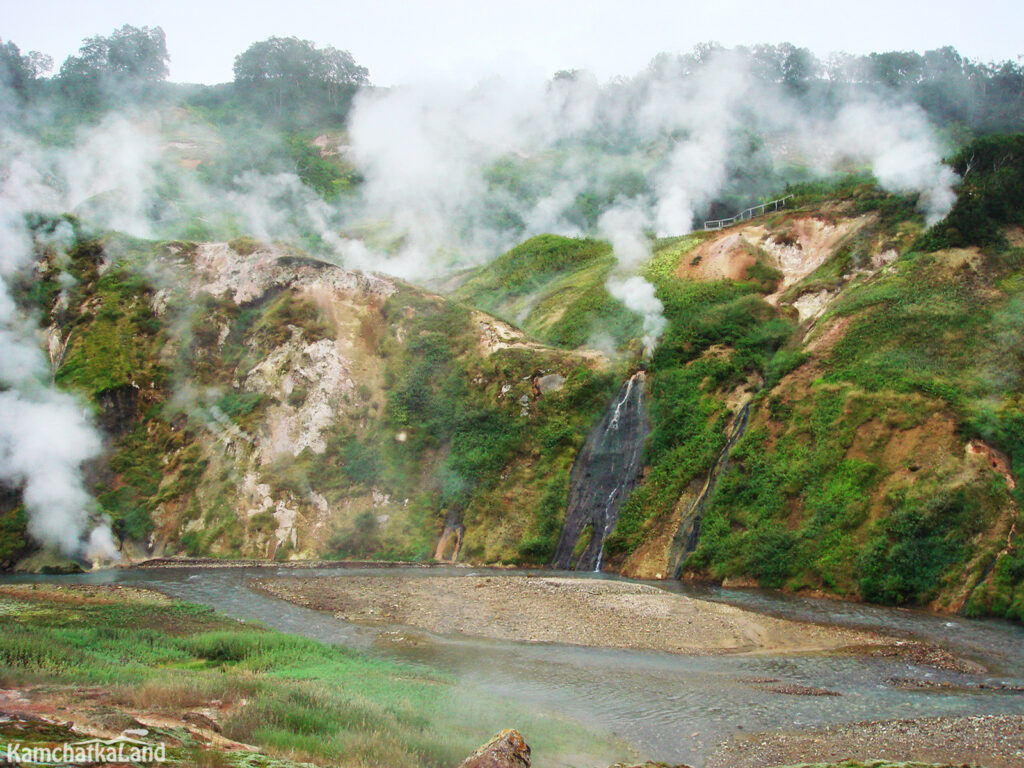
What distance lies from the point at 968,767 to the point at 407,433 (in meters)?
33.7

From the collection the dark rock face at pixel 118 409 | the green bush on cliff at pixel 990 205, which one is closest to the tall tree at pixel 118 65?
the dark rock face at pixel 118 409

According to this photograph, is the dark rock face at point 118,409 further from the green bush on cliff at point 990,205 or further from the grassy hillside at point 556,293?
the green bush on cliff at point 990,205

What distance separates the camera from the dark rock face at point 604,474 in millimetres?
32750

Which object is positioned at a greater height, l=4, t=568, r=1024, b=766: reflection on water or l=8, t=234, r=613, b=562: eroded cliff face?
l=8, t=234, r=613, b=562: eroded cliff face

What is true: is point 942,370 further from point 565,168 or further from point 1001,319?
point 565,168

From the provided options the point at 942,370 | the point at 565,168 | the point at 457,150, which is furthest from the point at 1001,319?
the point at 457,150

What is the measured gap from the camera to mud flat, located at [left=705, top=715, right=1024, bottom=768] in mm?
A: 10852

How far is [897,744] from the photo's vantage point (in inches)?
450

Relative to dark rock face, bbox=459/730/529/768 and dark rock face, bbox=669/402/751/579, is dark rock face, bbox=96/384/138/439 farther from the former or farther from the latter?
dark rock face, bbox=459/730/529/768

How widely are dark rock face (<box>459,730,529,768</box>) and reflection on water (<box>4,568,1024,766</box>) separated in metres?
4.47

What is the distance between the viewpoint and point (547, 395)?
38.9 metres

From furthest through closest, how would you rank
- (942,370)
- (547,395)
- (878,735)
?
1. (547,395)
2. (942,370)
3. (878,735)

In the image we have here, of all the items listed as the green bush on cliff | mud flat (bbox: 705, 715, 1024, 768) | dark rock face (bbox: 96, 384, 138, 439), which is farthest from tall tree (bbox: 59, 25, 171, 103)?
mud flat (bbox: 705, 715, 1024, 768)

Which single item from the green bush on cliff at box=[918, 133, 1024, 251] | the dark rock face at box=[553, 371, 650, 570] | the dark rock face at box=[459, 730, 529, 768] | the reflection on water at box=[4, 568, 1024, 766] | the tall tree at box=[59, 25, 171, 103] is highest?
the tall tree at box=[59, 25, 171, 103]
